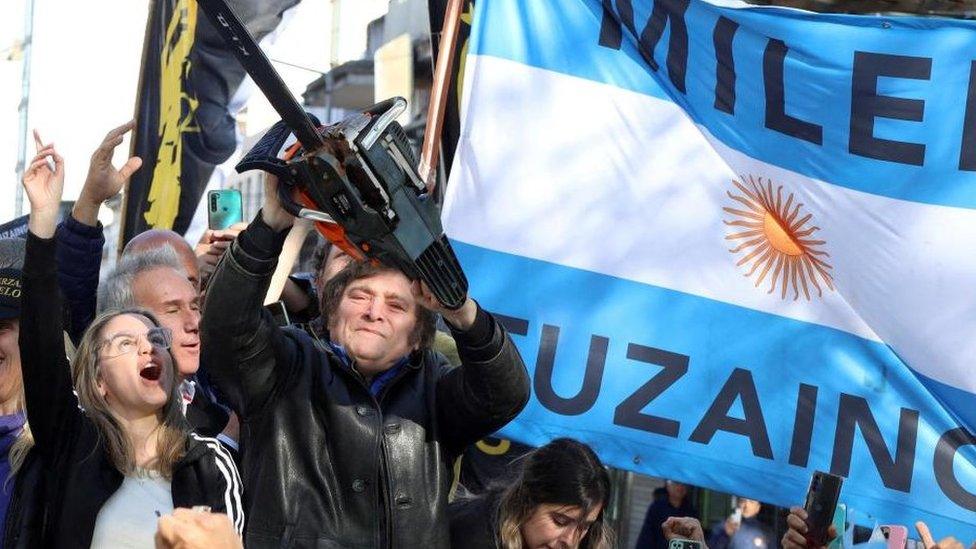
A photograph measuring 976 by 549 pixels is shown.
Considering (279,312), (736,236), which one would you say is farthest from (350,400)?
(736,236)

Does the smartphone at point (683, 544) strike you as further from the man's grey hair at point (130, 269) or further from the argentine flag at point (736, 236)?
the man's grey hair at point (130, 269)

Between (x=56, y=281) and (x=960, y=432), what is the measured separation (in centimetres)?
295

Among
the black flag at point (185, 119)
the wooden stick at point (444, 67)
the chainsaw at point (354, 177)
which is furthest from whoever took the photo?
the black flag at point (185, 119)

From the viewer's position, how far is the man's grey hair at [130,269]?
5035 millimetres

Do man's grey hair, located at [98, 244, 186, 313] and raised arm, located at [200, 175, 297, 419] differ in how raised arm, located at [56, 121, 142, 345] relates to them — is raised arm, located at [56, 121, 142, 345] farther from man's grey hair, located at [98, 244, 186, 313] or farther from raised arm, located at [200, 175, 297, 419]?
raised arm, located at [200, 175, 297, 419]

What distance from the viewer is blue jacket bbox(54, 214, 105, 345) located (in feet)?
16.4

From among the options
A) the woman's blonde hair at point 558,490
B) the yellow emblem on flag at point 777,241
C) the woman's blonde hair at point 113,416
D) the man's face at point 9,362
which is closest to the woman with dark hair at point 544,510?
the woman's blonde hair at point 558,490

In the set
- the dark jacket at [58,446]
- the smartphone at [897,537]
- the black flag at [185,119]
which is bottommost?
the smartphone at [897,537]

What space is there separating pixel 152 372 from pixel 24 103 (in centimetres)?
1664

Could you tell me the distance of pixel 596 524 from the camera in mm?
4430

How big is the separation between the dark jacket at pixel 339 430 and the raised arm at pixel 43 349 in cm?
34

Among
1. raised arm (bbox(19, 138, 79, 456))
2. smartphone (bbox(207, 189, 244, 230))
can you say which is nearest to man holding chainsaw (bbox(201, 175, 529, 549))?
raised arm (bbox(19, 138, 79, 456))

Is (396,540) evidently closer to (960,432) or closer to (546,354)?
(546,354)

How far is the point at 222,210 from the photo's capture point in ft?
18.6
